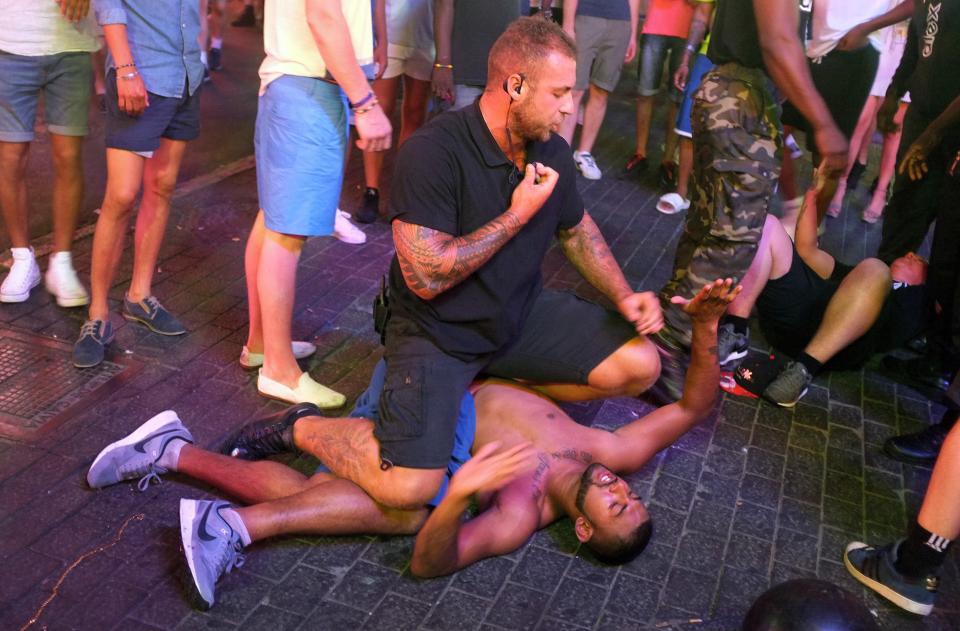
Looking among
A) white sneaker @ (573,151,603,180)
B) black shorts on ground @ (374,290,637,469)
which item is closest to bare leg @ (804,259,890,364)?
black shorts on ground @ (374,290,637,469)

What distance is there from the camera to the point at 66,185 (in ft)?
15.7

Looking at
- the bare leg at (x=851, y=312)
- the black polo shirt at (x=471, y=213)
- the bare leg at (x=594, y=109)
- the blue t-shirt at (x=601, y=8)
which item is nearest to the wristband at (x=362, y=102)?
the black polo shirt at (x=471, y=213)

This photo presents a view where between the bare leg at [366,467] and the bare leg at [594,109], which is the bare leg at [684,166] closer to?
the bare leg at [594,109]

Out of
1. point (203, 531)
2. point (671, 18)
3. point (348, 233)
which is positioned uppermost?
point (671, 18)

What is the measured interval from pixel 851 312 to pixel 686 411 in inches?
53.2

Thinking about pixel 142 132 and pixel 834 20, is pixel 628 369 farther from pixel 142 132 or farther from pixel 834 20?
pixel 834 20

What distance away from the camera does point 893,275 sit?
4.78m

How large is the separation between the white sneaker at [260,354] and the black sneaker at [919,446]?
2797 millimetres

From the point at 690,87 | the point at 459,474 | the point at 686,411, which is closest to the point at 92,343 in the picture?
the point at 459,474

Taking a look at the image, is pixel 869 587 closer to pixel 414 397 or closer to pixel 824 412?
pixel 824 412

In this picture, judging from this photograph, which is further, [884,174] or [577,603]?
[884,174]

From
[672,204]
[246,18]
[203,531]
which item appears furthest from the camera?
[246,18]

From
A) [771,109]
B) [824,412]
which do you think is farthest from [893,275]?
[771,109]

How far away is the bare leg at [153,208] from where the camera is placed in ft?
15.0
